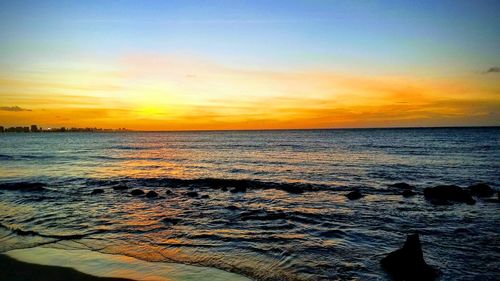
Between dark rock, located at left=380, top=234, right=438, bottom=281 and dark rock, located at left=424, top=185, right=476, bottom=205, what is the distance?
11.4 metres

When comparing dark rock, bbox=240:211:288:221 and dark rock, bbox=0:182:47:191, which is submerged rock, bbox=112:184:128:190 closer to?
dark rock, bbox=0:182:47:191

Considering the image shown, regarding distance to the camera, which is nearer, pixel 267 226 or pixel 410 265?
pixel 410 265

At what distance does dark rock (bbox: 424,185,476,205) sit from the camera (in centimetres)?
1991

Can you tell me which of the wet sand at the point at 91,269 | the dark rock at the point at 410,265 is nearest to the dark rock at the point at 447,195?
the dark rock at the point at 410,265

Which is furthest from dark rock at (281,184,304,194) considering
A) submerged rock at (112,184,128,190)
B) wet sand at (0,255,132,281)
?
wet sand at (0,255,132,281)

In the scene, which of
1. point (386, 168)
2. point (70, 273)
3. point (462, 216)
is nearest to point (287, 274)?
point (70, 273)

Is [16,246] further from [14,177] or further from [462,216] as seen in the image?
[14,177]

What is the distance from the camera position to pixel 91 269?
929cm

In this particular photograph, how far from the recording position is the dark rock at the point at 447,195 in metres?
19.9

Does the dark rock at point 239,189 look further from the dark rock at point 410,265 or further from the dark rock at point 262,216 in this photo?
the dark rock at point 410,265

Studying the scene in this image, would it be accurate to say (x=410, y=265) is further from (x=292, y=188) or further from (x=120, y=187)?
(x=120, y=187)

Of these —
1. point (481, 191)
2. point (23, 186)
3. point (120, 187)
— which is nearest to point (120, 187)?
point (120, 187)

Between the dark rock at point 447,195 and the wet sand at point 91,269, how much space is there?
15999mm

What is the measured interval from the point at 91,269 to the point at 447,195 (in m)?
19.9
